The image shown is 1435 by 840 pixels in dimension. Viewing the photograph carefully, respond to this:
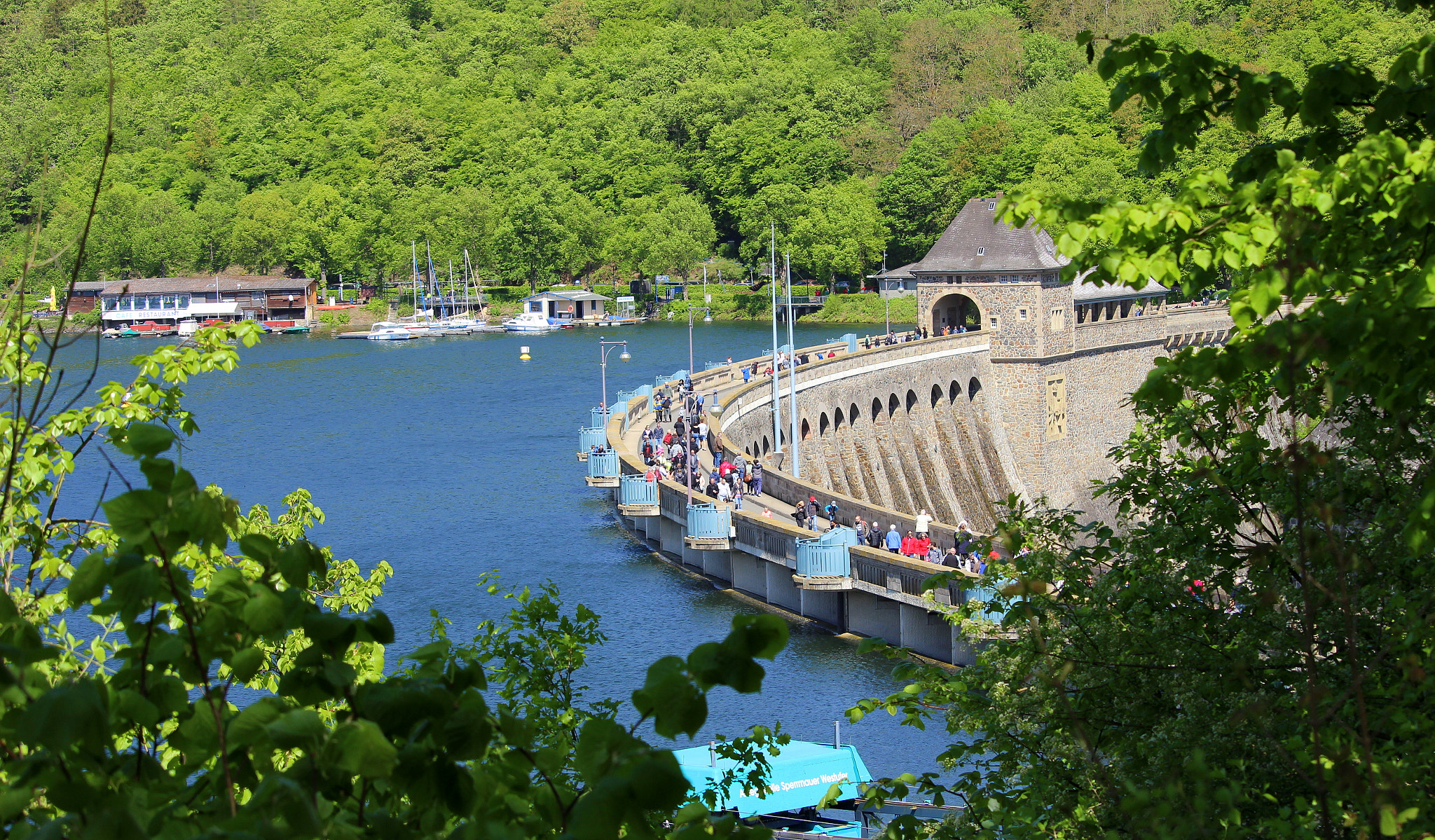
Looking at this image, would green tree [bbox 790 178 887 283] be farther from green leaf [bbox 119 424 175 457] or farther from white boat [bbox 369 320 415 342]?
green leaf [bbox 119 424 175 457]

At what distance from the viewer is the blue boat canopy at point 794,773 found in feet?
62.5

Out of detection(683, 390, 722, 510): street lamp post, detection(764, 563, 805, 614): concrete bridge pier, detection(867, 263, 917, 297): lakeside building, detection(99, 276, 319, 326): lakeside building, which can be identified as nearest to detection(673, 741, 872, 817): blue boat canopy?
detection(764, 563, 805, 614): concrete bridge pier

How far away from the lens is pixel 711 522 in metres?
32.3

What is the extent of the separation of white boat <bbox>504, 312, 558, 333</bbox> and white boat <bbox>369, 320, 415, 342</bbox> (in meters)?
7.04

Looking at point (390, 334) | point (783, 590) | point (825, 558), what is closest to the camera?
point (825, 558)

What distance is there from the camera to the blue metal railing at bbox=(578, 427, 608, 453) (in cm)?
4066

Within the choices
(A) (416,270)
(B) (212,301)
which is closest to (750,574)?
(A) (416,270)

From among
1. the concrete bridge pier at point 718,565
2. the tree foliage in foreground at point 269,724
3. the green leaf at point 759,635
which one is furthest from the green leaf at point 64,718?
the concrete bridge pier at point 718,565

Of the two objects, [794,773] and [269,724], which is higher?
[269,724]

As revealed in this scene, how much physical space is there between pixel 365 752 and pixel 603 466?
35.3 m

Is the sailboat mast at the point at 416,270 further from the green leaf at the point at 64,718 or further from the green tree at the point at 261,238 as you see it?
the green leaf at the point at 64,718

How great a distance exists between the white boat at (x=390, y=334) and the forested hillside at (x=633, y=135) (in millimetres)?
16808

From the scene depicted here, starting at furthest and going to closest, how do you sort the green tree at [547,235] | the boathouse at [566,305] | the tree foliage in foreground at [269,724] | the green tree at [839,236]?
the green tree at [547,235] < the boathouse at [566,305] < the green tree at [839,236] < the tree foliage in foreground at [269,724]

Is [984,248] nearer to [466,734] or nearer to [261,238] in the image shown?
[466,734]
